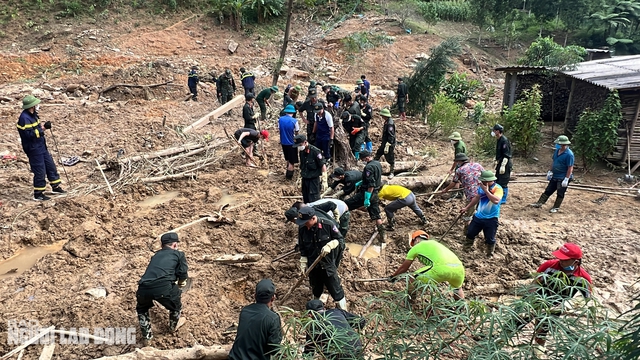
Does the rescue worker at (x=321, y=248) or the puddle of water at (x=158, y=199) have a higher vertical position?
the rescue worker at (x=321, y=248)

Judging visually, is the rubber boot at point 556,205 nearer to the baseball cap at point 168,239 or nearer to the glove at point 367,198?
the glove at point 367,198

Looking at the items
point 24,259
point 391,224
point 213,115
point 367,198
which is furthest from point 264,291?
point 213,115

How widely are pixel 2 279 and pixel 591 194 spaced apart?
10.6 m

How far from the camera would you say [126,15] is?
875 inches

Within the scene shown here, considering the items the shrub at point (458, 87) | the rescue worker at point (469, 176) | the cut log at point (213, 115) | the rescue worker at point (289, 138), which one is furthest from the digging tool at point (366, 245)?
the shrub at point (458, 87)

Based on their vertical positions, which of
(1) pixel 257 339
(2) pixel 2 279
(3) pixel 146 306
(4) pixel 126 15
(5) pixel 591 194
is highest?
(4) pixel 126 15

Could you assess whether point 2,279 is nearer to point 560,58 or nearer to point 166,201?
point 166,201

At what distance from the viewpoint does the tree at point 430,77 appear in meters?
13.3

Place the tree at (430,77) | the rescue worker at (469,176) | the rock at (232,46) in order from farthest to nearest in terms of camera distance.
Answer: the rock at (232,46)
the tree at (430,77)
the rescue worker at (469,176)

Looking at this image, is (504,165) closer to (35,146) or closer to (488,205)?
(488,205)

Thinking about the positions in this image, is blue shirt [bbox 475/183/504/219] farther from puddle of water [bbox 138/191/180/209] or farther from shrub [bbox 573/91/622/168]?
puddle of water [bbox 138/191/180/209]

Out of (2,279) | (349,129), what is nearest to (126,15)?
(349,129)

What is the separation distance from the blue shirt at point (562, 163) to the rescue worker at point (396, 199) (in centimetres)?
272

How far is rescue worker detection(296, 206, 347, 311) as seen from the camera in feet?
15.9
